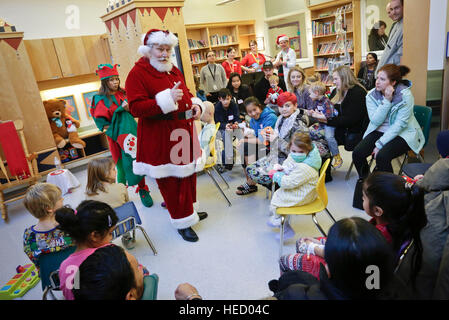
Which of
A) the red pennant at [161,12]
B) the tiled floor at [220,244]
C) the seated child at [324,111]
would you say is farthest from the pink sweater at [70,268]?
the red pennant at [161,12]

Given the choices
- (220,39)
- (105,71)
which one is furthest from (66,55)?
(220,39)

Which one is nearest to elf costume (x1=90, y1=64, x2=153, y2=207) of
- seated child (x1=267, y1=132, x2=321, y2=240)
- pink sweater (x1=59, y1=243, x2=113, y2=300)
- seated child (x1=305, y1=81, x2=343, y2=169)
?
seated child (x1=267, y1=132, x2=321, y2=240)

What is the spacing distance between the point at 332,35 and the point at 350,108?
4.84m

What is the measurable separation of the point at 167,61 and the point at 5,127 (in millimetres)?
2652

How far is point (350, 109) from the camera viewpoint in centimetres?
311

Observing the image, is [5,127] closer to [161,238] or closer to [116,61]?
[116,61]

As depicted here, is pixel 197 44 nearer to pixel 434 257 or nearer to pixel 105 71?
pixel 105 71

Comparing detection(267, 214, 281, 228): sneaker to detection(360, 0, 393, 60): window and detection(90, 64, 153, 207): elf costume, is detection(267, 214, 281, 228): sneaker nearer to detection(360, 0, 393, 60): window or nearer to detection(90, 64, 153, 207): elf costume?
detection(90, 64, 153, 207): elf costume

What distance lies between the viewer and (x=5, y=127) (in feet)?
12.2

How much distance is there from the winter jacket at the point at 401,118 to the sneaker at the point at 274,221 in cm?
113

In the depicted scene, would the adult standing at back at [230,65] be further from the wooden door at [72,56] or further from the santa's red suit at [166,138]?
the santa's red suit at [166,138]

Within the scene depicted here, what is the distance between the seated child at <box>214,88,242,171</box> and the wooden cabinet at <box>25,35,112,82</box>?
2.96 meters

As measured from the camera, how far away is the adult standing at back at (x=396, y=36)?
10.8 ft

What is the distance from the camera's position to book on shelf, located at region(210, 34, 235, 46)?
8.20 m
